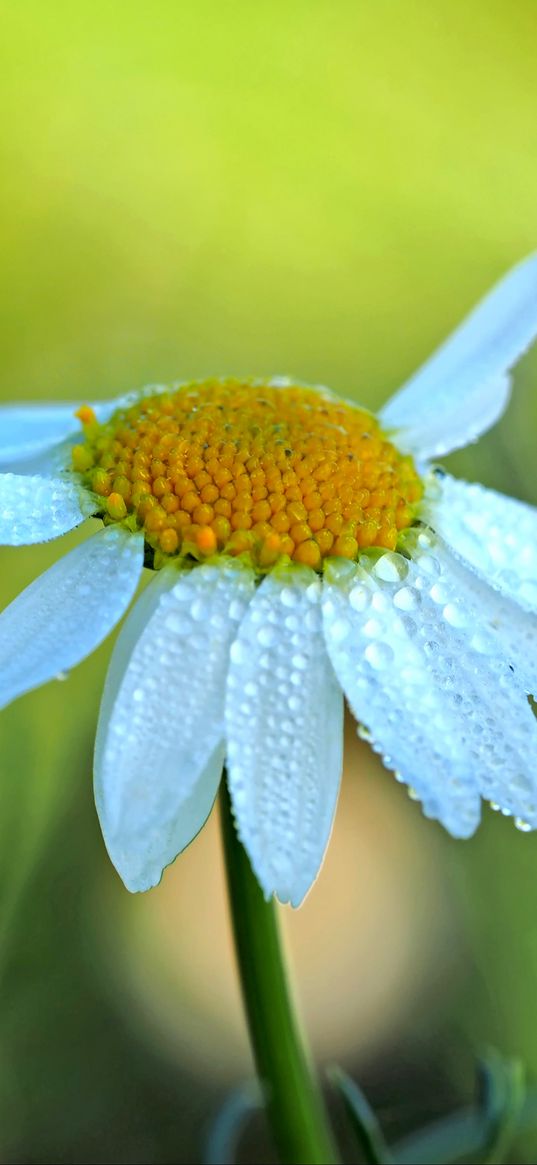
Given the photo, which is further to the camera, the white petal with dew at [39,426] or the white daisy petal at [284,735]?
the white petal with dew at [39,426]

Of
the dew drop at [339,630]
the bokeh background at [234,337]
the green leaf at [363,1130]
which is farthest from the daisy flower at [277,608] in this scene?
the bokeh background at [234,337]

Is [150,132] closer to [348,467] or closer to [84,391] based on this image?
[84,391]

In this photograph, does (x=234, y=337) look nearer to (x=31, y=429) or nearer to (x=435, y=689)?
(x=31, y=429)

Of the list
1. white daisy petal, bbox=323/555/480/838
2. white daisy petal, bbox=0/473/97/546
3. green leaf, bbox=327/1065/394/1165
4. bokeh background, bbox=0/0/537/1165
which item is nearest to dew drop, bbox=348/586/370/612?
white daisy petal, bbox=323/555/480/838

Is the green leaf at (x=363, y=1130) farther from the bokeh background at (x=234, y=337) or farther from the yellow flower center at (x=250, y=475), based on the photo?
the bokeh background at (x=234, y=337)

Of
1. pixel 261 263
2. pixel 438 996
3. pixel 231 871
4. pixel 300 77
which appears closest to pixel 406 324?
pixel 261 263

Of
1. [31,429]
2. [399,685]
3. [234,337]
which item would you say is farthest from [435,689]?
[234,337]
